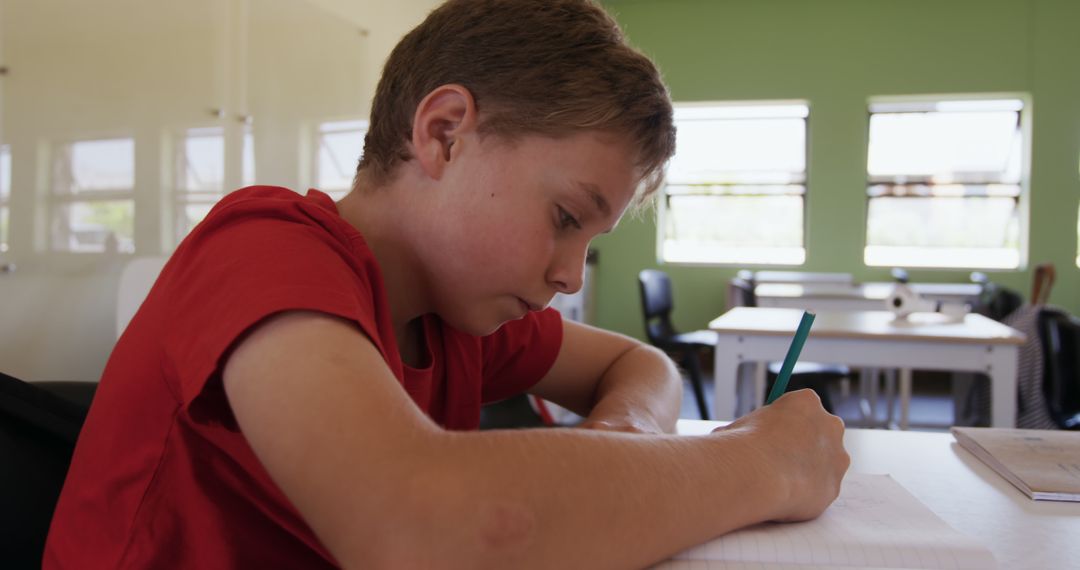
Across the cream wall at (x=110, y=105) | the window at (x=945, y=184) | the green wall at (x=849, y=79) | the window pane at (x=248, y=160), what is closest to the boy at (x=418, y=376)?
the cream wall at (x=110, y=105)

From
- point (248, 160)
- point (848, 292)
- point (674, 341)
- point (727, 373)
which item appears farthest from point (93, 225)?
point (848, 292)

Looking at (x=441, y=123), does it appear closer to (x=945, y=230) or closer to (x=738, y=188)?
(x=738, y=188)

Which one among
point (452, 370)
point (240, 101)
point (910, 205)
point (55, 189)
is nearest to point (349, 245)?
point (452, 370)

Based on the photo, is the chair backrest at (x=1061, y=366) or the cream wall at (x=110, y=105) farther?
the chair backrest at (x=1061, y=366)

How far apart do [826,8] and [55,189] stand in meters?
5.58

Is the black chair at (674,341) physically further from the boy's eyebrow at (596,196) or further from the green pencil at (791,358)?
the boy's eyebrow at (596,196)

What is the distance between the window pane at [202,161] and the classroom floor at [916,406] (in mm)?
2595

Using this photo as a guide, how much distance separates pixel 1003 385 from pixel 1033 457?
178 cm

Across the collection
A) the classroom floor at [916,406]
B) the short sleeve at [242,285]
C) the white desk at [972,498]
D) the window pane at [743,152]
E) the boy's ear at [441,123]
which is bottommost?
the classroom floor at [916,406]

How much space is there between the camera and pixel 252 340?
454 millimetres

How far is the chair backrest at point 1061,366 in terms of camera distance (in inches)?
91.7

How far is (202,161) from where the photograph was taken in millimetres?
2709

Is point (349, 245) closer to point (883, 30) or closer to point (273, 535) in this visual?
point (273, 535)

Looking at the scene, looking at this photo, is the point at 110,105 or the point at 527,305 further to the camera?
the point at 110,105
